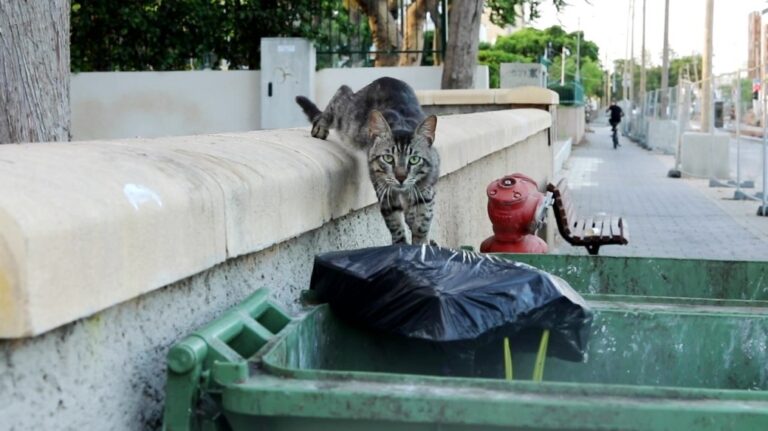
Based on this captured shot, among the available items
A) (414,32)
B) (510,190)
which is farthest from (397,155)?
(414,32)

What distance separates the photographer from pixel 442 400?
86.8 inches

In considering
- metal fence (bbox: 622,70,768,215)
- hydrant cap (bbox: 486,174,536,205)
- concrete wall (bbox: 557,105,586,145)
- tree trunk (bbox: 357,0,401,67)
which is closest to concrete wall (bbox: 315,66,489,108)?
tree trunk (bbox: 357,0,401,67)

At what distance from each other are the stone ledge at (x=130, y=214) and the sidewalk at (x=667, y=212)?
8.73 m

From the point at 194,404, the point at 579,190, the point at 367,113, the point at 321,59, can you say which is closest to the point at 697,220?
the point at 579,190

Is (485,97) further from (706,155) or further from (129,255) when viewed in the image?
(706,155)

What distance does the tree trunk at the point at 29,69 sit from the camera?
657 cm

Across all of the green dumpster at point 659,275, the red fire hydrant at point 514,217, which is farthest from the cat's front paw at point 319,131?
the red fire hydrant at point 514,217

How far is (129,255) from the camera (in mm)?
2408

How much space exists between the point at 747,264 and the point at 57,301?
3.06 m

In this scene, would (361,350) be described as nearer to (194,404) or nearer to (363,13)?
(194,404)

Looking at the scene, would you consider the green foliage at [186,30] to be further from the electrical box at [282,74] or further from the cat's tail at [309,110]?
the cat's tail at [309,110]

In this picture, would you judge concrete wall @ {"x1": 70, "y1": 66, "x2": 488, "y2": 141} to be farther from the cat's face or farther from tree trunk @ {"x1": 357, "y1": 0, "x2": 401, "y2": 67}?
the cat's face

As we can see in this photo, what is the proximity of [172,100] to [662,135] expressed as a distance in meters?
25.2

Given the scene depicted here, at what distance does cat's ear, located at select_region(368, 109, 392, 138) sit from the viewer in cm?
505
